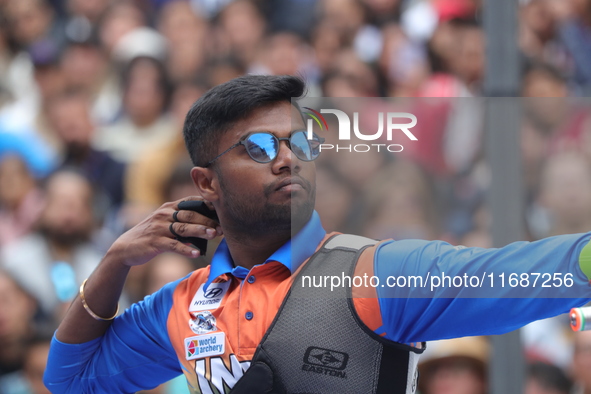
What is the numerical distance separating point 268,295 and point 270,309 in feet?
0.18

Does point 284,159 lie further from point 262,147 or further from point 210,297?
point 210,297

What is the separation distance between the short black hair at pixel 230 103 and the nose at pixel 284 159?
0.56ft

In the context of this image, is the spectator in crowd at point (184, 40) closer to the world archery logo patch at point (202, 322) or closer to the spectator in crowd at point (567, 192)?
the world archery logo patch at point (202, 322)

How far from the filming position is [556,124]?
180cm

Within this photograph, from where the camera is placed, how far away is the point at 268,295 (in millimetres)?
2131

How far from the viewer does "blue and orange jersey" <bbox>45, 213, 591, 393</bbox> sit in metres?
1.75

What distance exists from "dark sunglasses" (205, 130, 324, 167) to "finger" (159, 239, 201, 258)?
31cm

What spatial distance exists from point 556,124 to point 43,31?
5.06 meters

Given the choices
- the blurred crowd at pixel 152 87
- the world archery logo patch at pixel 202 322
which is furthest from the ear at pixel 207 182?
the blurred crowd at pixel 152 87

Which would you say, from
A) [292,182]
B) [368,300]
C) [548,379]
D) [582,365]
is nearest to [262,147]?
[292,182]

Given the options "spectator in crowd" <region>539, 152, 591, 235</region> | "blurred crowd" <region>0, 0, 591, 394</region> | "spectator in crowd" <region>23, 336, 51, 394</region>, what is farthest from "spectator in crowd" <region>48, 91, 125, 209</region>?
"spectator in crowd" <region>539, 152, 591, 235</region>

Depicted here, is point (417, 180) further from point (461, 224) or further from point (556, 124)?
point (556, 124)

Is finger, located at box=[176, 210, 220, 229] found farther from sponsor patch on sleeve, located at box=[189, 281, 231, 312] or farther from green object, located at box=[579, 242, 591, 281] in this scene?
green object, located at box=[579, 242, 591, 281]

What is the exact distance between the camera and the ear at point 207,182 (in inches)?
92.1
